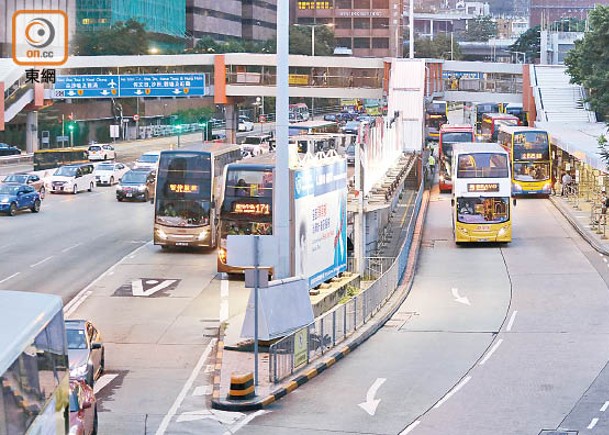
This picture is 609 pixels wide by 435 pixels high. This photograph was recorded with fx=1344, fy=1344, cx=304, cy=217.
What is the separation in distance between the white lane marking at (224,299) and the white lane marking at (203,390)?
7605 mm

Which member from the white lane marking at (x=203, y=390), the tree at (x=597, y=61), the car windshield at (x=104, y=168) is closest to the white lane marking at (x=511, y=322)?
the white lane marking at (x=203, y=390)

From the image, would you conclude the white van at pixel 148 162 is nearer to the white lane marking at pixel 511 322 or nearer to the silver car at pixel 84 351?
the white lane marking at pixel 511 322

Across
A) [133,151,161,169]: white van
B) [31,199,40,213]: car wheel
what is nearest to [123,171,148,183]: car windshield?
[31,199,40,213]: car wheel

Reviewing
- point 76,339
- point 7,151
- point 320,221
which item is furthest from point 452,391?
point 7,151

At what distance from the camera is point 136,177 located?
65.9 metres

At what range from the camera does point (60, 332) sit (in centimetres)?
1647

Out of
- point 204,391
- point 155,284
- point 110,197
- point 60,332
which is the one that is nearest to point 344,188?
point 155,284

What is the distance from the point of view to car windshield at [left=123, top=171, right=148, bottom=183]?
215ft

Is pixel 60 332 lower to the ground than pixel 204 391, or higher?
higher

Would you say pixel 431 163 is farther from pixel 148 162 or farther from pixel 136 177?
pixel 136 177

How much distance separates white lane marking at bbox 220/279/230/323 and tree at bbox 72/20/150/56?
8168cm

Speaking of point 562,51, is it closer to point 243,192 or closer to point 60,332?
point 243,192

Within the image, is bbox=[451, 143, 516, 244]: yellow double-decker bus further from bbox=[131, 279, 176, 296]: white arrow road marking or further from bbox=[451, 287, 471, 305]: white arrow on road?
bbox=[131, 279, 176, 296]: white arrow road marking

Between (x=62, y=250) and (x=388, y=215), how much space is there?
12125 mm
